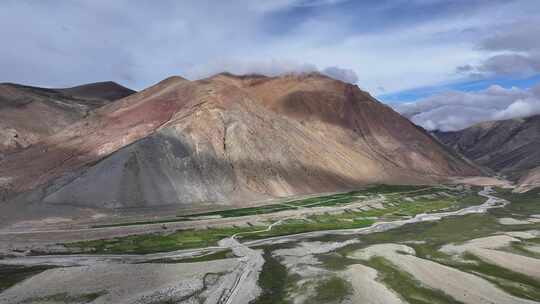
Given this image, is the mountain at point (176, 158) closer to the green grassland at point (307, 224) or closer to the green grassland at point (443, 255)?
the green grassland at point (307, 224)

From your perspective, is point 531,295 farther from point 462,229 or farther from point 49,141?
point 49,141

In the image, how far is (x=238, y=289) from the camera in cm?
→ 4938

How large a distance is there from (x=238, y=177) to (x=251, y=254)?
85860mm

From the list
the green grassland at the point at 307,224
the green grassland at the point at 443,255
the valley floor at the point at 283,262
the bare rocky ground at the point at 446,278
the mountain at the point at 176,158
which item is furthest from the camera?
the mountain at the point at 176,158

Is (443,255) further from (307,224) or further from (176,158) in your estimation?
(176,158)

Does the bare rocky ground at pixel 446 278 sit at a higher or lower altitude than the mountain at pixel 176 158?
lower

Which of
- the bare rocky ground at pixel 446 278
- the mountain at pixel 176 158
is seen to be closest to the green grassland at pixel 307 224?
the mountain at pixel 176 158

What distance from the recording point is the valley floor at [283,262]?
47.0 metres

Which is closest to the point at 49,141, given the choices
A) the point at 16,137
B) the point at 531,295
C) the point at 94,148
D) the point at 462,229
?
the point at 94,148

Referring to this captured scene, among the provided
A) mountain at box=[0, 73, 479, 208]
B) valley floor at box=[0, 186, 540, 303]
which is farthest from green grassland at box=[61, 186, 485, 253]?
mountain at box=[0, 73, 479, 208]

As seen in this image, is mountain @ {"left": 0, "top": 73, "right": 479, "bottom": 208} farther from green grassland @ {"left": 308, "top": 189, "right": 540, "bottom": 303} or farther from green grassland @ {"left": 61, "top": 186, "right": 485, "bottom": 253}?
green grassland @ {"left": 308, "top": 189, "right": 540, "bottom": 303}

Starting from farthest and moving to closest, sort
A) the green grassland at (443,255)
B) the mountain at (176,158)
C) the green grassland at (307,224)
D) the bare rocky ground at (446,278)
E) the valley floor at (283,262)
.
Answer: the mountain at (176,158)
the green grassland at (307,224)
the green grassland at (443,255)
the valley floor at (283,262)
the bare rocky ground at (446,278)

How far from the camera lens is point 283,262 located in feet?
206

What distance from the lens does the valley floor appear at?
47.0 metres
